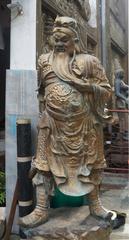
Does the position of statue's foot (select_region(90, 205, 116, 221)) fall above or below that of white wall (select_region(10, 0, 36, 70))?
below

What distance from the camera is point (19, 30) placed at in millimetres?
4398

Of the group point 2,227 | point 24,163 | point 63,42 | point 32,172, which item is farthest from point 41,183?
point 63,42

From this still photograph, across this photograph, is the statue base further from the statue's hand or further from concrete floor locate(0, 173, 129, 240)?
concrete floor locate(0, 173, 129, 240)

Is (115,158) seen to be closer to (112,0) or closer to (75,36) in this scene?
(75,36)

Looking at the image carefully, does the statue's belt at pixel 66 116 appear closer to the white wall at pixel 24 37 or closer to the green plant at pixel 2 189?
the white wall at pixel 24 37

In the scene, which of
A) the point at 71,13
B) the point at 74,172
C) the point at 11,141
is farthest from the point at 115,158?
the point at 74,172

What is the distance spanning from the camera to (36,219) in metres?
3.59

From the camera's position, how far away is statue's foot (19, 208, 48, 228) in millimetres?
3566

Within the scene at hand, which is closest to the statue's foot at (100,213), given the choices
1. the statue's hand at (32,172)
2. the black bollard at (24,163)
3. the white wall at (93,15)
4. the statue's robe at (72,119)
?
the statue's robe at (72,119)

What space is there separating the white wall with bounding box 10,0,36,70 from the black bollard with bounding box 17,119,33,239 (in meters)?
0.77

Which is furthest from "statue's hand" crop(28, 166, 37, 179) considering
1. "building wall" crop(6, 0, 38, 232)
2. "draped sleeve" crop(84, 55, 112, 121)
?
"draped sleeve" crop(84, 55, 112, 121)

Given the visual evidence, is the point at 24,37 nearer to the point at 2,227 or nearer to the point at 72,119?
the point at 72,119

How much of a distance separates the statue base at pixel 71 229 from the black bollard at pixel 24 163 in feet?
1.50

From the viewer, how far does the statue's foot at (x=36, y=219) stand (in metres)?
3.57
